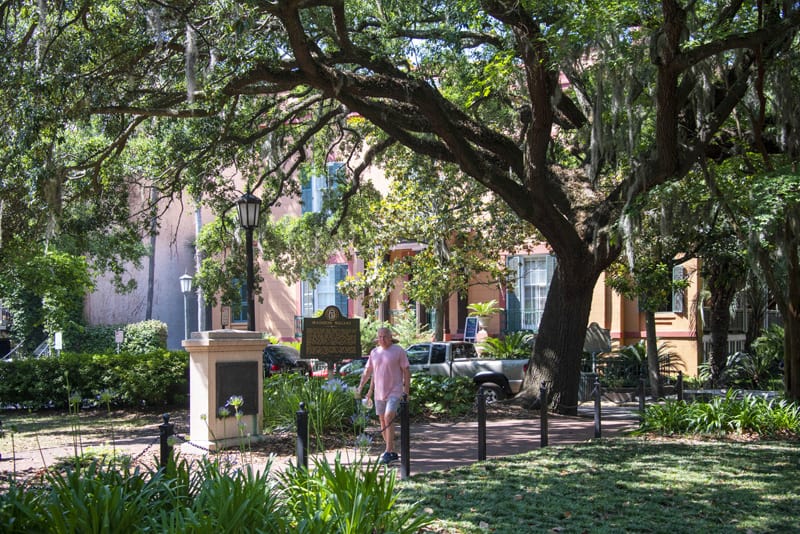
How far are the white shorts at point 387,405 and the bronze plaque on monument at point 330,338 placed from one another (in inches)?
160

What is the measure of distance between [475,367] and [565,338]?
438 centimetres

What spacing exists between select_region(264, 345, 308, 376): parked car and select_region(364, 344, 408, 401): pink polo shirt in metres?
14.4

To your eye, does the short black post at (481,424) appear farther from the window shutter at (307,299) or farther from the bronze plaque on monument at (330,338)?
the window shutter at (307,299)

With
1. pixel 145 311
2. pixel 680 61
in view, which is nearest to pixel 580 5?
pixel 680 61

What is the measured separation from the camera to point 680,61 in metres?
12.3

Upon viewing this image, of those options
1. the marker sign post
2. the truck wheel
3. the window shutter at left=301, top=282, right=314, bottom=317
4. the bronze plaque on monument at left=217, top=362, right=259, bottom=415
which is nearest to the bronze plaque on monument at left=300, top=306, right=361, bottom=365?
the bronze plaque on monument at left=217, top=362, right=259, bottom=415

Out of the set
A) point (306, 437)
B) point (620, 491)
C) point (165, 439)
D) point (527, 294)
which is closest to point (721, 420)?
point (620, 491)

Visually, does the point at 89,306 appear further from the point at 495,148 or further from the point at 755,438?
the point at 755,438

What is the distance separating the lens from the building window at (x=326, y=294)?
36719 millimetres

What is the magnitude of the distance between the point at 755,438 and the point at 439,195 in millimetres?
12845

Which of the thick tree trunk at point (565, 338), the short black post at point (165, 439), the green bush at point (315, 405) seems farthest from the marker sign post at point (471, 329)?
the short black post at point (165, 439)

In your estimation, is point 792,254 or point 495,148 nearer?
point 792,254

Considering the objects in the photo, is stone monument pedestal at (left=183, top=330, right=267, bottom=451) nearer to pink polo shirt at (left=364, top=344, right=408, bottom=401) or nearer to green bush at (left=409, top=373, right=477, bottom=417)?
pink polo shirt at (left=364, top=344, right=408, bottom=401)

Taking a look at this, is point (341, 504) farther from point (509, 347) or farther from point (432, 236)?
point (432, 236)
